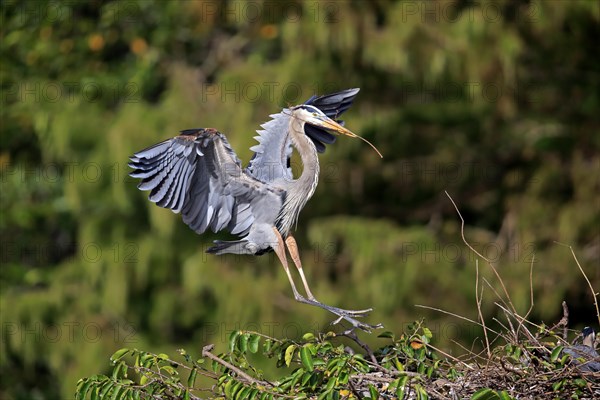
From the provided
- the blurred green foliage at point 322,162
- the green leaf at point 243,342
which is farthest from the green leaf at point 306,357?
the blurred green foliage at point 322,162

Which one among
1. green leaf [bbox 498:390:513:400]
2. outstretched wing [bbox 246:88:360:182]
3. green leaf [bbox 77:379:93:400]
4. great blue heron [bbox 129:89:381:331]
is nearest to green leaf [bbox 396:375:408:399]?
green leaf [bbox 498:390:513:400]

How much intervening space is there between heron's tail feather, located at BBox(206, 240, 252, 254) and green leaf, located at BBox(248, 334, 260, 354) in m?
0.78

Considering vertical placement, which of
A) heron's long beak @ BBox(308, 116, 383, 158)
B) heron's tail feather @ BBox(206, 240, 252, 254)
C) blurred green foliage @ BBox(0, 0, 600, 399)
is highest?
heron's long beak @ BBox(308, 116, 383, 158)

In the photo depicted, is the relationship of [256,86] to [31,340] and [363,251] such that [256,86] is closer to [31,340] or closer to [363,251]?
[363,251]

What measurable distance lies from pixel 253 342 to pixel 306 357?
0.97ft

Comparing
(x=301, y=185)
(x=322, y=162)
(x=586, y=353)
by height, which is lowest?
Result: (x=322, y=162)

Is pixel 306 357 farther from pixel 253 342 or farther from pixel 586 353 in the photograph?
pixel 586 353

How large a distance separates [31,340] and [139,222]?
1468mm

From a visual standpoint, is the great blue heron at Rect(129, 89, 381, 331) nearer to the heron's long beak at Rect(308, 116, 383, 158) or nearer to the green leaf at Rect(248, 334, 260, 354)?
the heron's long beak at Rect(308, 116, 383, 158)

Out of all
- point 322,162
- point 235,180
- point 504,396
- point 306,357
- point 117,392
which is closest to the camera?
point 504,396

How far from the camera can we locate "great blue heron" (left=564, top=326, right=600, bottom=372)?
3730mm

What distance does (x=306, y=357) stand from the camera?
3.55m

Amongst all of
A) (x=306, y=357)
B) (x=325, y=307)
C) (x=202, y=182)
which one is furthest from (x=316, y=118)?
(x=306, y=357)

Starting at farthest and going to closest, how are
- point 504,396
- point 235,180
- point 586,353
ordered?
1. point 235,180
2. point 586,353
3. point 504,396
